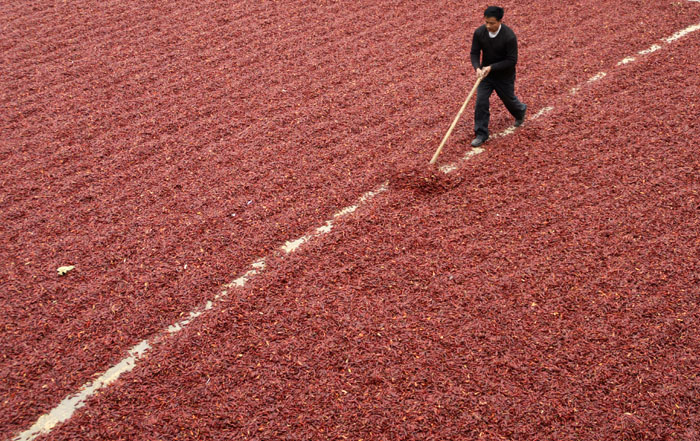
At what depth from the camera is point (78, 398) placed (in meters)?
3.43

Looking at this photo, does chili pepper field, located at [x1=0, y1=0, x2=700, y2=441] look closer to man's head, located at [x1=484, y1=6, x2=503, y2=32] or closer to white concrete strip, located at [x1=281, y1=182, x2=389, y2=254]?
white concrete strip, located at [x1=281, y1=182, x2=389, y2=254]

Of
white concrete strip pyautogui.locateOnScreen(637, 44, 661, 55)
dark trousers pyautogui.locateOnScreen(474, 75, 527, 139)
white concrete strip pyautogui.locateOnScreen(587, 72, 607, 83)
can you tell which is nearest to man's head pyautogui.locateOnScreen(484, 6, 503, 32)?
dark trousers pyautogui.locateOnScreen(474, 75, 527, 139)

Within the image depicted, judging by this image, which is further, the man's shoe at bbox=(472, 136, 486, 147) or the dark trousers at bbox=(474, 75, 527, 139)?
the man's shoe at bbox=(472, 136, 486, 147)

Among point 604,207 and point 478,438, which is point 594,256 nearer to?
point 604,207

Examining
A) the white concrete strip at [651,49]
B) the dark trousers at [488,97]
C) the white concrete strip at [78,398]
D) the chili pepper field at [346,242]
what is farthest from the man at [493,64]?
the white concrete strip at [78,398]

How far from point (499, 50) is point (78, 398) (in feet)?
15.8

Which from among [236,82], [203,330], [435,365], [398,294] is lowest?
[435,365]

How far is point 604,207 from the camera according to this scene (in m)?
4.80

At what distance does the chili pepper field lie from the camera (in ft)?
11.0

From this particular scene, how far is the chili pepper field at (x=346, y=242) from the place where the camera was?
132 inches

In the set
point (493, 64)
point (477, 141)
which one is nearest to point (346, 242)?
point (477, 141)

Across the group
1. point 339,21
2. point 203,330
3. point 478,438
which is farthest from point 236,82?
point 478,438

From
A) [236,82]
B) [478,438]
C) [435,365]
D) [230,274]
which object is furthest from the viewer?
[236,82]

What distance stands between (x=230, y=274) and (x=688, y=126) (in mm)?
5225
